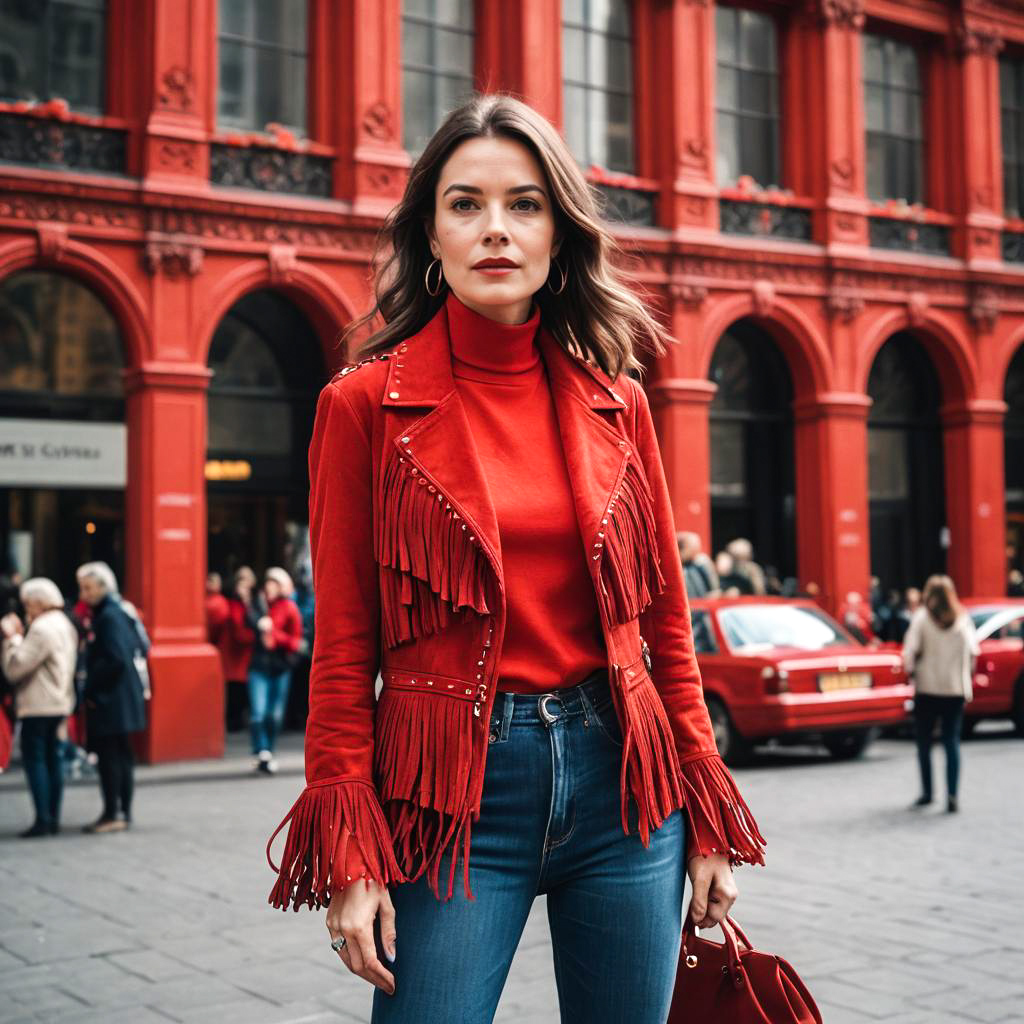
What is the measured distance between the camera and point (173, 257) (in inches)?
645

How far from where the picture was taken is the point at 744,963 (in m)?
2.53

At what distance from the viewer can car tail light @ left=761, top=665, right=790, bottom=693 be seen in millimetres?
13141

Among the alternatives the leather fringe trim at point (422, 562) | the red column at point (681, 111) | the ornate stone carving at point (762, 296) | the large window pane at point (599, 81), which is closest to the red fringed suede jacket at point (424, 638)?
the leather fringe trim at point (422, 562)

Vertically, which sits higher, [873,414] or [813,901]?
[873,414]

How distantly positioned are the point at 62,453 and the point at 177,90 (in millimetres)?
4367

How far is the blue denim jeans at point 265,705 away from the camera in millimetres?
13695

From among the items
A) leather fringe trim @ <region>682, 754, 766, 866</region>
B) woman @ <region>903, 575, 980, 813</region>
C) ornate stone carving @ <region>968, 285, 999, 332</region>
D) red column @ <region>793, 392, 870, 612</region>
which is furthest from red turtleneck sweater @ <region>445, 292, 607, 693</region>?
ornate stone carving @ <region>968, 285, 999, 332</region>

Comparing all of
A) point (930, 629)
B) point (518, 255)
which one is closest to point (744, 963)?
point (518, 255)

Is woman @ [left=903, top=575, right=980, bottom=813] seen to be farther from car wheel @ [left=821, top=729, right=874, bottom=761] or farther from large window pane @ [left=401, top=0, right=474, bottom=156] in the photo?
large window pane @ [left=401, top=0, right=474, bottom=156]

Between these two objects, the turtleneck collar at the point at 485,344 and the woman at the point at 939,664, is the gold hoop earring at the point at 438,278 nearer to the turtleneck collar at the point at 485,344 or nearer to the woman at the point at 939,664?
the turtleneck collar at the point at 485,344

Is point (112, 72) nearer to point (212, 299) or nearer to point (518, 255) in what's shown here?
point (212, 299)

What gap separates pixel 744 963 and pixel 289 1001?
10.8 feet

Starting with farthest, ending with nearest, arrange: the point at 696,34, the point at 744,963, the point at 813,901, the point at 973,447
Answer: the point at 973,447 → the point at 696,34 → the point at 813,901 → the point at 744,963

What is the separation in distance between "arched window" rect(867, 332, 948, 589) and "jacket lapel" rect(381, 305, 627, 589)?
2094 cm
